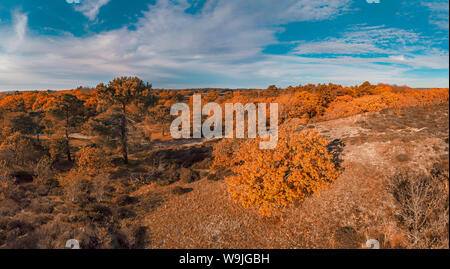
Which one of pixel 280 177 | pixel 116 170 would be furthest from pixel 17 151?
pixel 280 177

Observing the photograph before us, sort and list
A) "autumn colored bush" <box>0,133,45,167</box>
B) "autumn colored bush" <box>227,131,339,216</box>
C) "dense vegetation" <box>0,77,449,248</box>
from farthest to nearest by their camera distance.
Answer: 1. "autumn colored bush" <box>0,133,45,167</box>
2. "dense vegetation" <box>0,77,449,248</box>
3. "autumn colored bush" <box>227,131,339,216</box>

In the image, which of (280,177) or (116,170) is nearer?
(280,177)

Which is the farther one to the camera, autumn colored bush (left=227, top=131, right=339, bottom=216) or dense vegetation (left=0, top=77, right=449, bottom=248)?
dense vegetation (left=0, top=77, right=449, bottom=248)

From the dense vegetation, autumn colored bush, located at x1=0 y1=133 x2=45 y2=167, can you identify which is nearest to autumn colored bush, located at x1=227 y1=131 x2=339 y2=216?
the dense vegetation

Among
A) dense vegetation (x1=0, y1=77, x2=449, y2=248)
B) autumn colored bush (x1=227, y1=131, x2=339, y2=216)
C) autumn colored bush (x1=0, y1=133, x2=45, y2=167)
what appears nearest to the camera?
autumn colored bush (x1=227, y1=131, x2=339, y2=216)

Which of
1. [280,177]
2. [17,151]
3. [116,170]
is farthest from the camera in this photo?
[116,170]

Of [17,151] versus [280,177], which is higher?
[17,151]

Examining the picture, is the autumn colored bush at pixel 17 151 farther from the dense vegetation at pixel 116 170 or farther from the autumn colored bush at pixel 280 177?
the autumn colored bush at pixel 280 177

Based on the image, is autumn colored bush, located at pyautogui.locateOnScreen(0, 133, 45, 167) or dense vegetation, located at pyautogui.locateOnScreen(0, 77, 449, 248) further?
autumn colored bush, located at pyautogui.locateOnScreen(0, 133, 45, 167)

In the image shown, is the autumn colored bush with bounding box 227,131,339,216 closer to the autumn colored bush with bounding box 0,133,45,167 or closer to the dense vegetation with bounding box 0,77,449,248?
the dense vegetation with bounding box 0,77,449,248

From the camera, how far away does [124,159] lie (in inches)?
838

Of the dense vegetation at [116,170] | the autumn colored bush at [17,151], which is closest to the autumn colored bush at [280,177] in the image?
the dense vegetation at [116,170]

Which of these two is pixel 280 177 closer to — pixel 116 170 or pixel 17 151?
pixel 116 170
